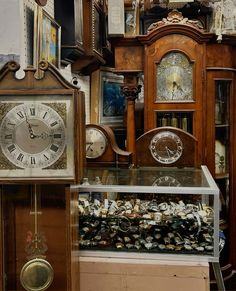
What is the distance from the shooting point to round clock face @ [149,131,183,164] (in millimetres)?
2584

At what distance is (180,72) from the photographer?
311cm

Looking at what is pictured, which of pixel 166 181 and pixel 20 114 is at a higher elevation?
pixel 20 114

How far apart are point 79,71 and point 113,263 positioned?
1.83 m

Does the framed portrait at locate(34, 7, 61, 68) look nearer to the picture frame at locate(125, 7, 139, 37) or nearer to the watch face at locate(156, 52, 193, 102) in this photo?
the watch face at locate(156, 52, 193, 102)

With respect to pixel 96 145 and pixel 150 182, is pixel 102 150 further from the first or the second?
pixel 150 182

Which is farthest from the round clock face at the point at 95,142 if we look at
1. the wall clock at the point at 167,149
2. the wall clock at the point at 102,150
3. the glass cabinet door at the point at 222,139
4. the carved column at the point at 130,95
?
the glass cabinet door at the point at 222,139

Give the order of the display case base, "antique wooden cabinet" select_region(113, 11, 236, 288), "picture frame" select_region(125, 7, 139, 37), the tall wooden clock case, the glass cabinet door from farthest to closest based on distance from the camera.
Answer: "picture frame" select_region(125, 7, 139, 37), the glass cabinet door, "antique wooden cabinet" select_region(113, 11, 236, 288), the display case base, the tall wooden clock case

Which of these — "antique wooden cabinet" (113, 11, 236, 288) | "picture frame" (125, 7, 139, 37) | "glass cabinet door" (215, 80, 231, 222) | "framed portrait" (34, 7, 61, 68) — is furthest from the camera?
"picture frame" (125, 7, 139, 37)

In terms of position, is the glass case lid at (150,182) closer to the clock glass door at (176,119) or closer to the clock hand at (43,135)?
the clock hand at (43,135)

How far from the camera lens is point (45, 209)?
1493 mm

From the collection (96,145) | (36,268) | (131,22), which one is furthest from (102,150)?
(131,22)

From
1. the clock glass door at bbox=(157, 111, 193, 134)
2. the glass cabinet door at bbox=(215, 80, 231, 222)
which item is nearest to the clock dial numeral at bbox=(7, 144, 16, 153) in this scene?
the clock glass door at bbox=(157, 111, 193, 134)

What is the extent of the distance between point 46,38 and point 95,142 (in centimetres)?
78

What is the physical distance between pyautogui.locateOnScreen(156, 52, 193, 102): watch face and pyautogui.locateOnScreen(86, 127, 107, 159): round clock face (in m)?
0.69
